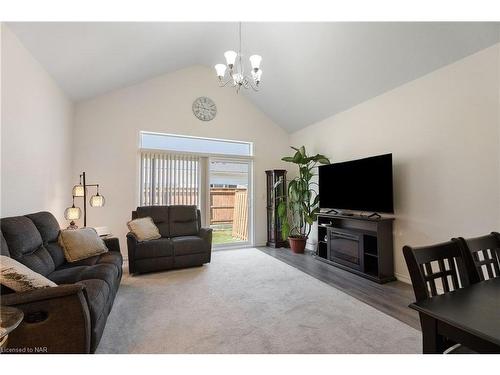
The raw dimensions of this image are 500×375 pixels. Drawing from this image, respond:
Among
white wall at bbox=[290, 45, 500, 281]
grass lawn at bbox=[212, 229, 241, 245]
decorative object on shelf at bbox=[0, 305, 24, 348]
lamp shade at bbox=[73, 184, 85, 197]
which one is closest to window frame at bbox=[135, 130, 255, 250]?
grass lawn at bbox=[212, 229, 241, 245]

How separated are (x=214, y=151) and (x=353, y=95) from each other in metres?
2.77

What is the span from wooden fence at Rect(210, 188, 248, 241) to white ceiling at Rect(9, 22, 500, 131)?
87.1 inches

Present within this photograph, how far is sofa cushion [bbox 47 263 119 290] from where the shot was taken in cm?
200

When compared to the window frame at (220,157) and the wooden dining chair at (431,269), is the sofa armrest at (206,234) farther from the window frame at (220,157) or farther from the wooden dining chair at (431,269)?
the wooden dining chair at (431,269)

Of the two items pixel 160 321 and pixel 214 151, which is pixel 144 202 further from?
pixel 160 321

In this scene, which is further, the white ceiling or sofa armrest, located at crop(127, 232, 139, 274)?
sofa armrest, located at crop(127, 232, 139, 274)

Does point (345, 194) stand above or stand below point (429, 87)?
below

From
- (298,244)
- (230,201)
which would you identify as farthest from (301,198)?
(230,201)

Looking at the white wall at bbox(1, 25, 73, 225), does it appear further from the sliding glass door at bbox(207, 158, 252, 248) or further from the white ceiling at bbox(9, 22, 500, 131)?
the sliding glass door at bbox(207, 158, 252, 248)

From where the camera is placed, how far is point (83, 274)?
2068mm

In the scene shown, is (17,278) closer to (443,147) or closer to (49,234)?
(49,234)

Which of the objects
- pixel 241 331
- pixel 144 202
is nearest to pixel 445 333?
pixel 241 331

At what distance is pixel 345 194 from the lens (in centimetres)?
374

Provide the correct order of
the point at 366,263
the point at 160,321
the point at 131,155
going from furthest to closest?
1. the point at 131,155
2. the point at 366,263
3. the point at 160,321
